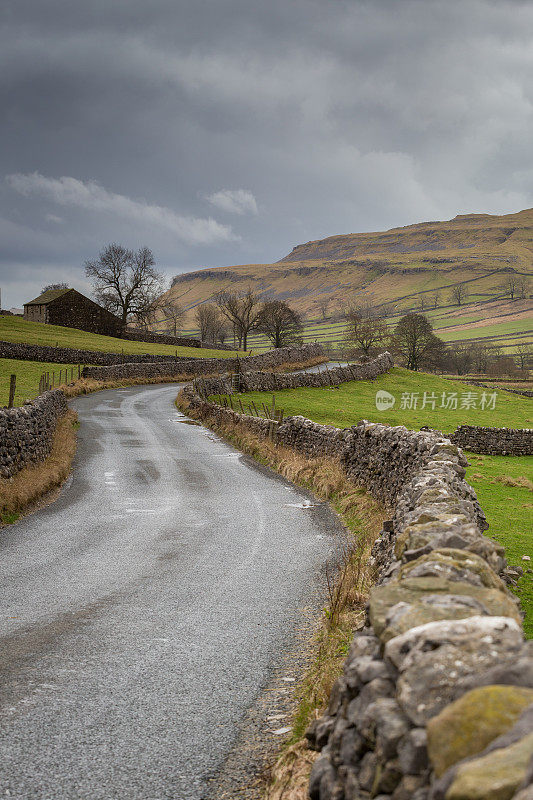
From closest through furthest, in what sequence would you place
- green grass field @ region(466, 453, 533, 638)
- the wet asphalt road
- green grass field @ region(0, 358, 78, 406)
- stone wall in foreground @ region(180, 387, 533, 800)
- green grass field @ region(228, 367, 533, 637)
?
stone wall in foreground @ region(180, 387, 533, 800) < the wet asphalt road < green grass field @ region(466, 453, 533, 638) < green grass field @ region(228, 367, 533, 637) < green grass field @ region(0, 358, 78, 406)

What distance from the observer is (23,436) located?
772 inches

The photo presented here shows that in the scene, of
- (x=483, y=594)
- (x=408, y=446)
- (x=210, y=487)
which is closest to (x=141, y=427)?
(x=210, y=487)

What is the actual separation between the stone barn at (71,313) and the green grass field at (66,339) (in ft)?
8.02

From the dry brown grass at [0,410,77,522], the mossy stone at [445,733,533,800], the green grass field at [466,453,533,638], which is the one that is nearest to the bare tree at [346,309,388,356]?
the green grass field at [466,453,533,638]

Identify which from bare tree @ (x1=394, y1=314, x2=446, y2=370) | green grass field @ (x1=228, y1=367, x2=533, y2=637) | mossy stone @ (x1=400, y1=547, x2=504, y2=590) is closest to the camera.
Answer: mossy stone @ (x1=400, y1=547, x2=504, y2=590)

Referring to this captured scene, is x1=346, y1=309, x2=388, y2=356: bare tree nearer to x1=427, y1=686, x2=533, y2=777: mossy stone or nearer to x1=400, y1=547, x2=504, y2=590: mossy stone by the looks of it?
x1=400, y1=547, x2=504, y2=590: mossy stone

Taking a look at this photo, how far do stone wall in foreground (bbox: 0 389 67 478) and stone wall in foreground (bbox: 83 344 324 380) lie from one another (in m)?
34.6

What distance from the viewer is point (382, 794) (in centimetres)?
314

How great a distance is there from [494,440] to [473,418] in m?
8.49

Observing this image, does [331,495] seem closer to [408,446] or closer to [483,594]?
[408,446]

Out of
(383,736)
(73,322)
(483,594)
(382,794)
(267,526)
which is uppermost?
(73,322)

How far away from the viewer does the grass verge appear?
5148 mm

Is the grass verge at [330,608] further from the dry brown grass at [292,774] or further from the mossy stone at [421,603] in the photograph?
the mossy stone at [421,603]

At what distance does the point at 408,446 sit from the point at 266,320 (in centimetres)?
8284
